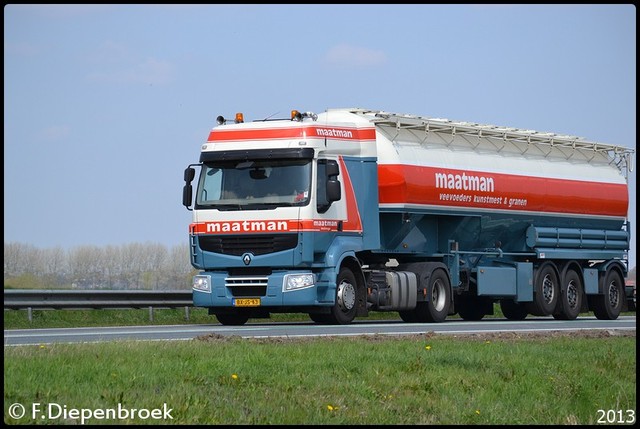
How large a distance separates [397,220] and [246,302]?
3.96m

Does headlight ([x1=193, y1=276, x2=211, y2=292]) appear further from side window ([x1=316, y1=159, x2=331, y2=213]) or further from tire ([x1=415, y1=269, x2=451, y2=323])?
tire ([x1=415, y1=269, x2=451, y2=323])

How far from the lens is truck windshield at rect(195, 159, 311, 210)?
80.6 feet

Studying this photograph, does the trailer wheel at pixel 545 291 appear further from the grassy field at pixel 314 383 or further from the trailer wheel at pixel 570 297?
the grassy field at pixel 314 383

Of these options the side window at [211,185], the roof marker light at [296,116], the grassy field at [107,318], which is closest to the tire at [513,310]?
the grassy field at [107,318]

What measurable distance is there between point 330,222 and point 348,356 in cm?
928

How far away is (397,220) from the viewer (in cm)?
2720

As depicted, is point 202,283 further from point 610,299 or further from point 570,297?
point 610,299

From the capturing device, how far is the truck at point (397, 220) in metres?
24.7

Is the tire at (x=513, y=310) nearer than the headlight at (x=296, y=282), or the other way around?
the headlight at (x=296, y=282)

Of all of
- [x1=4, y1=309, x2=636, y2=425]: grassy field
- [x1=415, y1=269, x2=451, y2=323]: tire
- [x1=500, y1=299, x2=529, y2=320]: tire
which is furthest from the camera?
[x1=500, y1=299, x2=529, y2=320]: tire

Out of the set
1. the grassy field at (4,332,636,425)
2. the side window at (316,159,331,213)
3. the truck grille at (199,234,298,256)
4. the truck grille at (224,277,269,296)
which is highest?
the side window at (316,159,331,213)

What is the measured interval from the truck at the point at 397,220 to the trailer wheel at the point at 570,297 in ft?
0.13

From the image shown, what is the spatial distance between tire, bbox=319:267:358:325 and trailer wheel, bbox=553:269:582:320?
7.43 metres

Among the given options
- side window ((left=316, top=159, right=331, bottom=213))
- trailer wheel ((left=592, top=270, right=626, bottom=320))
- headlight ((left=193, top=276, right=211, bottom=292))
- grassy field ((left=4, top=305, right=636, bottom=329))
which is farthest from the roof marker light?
trailer wheel ((left=592, top=270, right=626, bottom=320))
